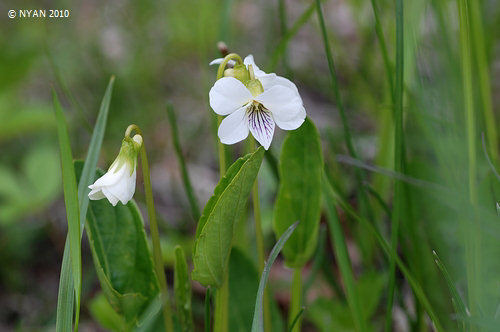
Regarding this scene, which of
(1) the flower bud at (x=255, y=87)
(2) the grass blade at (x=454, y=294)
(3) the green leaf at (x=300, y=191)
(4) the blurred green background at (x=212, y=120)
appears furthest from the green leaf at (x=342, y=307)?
(1) the flower bud at (x=255, y=87)

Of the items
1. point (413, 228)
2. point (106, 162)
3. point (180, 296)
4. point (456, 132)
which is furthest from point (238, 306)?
point (106, 162)

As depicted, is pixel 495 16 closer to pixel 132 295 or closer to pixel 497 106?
pixel 497 106

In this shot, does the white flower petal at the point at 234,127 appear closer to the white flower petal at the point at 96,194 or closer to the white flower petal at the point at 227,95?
the white flower petal at the point at 227,95

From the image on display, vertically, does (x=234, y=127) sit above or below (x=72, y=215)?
above

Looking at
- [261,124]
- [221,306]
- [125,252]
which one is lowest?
[221,306]

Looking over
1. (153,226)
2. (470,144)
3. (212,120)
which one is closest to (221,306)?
(153,226)

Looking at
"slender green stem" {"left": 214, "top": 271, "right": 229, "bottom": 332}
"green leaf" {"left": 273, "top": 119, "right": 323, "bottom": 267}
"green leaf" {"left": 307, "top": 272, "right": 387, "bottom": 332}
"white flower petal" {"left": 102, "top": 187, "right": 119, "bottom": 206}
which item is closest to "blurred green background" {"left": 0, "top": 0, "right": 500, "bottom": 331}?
"green leaf" {"left": 307, "top": 272, "right": 387, "bottom": 332}

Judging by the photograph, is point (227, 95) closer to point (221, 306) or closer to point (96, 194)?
point (96, 194)
